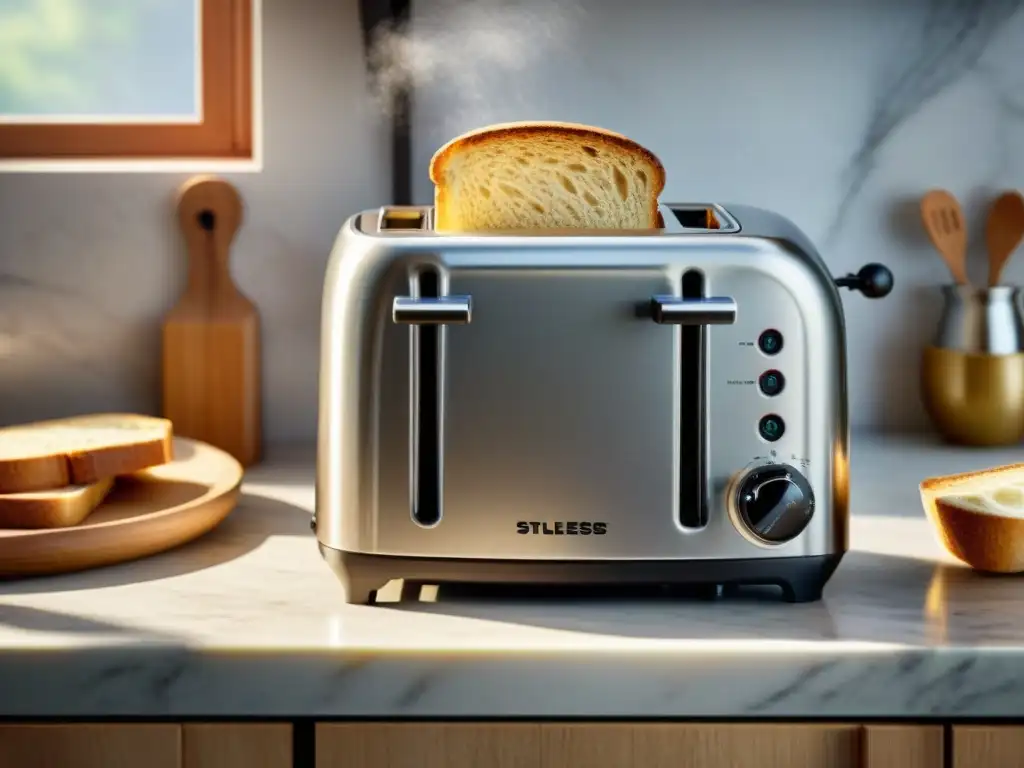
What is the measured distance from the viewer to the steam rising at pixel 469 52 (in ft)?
4.52

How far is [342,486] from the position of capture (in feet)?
2.76

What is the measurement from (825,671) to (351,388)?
363 millimetres

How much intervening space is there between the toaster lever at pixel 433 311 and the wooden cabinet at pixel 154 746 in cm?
28

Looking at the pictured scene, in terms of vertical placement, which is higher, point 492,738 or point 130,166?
point 130,166

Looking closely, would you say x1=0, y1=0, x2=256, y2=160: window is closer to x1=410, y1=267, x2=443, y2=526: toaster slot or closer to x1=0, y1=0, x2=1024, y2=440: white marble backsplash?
x1=0, y1=0, x2=1024, y2=440: white marble backsplash

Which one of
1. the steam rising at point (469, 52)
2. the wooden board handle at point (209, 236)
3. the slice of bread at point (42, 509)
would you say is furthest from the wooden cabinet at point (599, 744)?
the steam rising at point (469, 52)

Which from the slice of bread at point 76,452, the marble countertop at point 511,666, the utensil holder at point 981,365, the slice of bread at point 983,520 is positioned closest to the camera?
the marble countertop at point 511,666

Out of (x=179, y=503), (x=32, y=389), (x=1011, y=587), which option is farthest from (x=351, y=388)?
(x=32, y=389)

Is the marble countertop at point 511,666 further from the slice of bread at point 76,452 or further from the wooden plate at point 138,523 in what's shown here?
the slice of bread at point 76,452

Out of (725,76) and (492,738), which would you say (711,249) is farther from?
(725,76)

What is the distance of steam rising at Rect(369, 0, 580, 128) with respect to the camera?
1379mm

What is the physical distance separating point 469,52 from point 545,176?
1.69ft

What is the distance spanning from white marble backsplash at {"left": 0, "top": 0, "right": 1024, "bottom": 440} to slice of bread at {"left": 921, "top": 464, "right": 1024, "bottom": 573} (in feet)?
1.65

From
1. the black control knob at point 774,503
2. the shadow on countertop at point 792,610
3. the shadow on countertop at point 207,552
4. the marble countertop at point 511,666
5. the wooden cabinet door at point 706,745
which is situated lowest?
the wooden cabinet door at point 706,745
